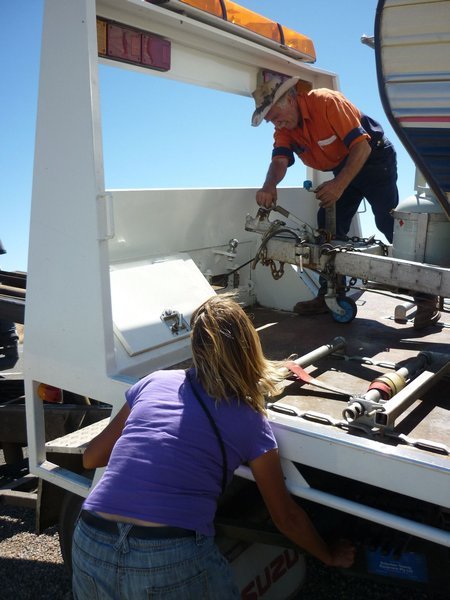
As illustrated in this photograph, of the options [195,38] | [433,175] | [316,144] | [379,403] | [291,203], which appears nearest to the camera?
[379,403]

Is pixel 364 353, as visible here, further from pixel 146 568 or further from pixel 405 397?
pixel 146 568

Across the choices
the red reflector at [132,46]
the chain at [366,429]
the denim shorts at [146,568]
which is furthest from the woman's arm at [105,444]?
the red reflector at [132,46]

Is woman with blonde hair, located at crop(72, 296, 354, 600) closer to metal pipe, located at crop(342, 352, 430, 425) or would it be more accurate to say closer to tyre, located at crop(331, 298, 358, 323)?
metal pipe, located at crop(342, 352, 430, 425)

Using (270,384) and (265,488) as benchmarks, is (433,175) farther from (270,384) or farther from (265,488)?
(265,488)

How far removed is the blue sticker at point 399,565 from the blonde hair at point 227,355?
66 centimetres

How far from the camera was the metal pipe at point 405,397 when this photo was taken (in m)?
1.92

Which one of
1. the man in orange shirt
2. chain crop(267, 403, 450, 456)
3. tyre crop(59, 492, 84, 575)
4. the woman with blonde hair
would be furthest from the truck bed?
tyre crop(59, 492, 84, 575)

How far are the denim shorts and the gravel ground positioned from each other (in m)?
0.99

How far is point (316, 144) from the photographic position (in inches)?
146

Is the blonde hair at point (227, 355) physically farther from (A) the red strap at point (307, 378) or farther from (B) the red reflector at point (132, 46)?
(B) the red reflector at point (132, 46)

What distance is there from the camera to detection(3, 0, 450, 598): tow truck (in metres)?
2.00

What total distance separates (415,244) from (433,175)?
65cm

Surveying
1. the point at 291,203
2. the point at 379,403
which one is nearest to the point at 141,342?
the point at 379,403

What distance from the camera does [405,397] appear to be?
2047 mm
